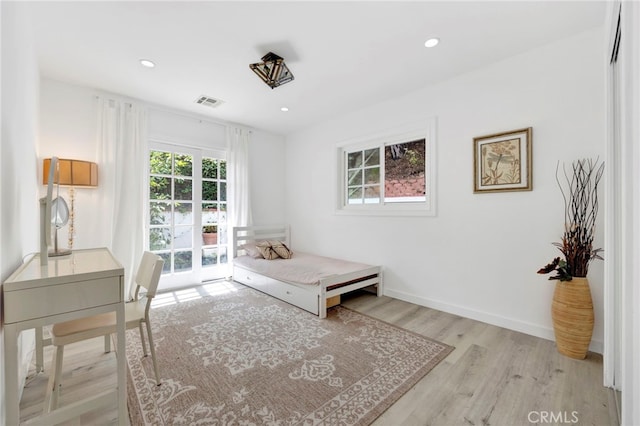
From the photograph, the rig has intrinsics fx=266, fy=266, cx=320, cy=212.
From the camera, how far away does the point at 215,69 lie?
2.67 meters

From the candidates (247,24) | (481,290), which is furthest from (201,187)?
(481,290)

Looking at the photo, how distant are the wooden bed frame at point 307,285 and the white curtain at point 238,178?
0.21 metres

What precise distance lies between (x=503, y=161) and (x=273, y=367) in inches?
105

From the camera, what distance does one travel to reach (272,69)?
243cm

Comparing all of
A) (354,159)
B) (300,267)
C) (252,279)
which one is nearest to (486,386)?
(300,267)

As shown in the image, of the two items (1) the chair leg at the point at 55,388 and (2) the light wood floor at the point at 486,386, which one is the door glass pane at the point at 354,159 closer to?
(2) the light wood floor at the point at 486,386

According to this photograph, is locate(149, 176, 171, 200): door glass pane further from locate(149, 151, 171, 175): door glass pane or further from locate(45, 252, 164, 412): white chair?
locate(45, 252, 164, 412): white chair

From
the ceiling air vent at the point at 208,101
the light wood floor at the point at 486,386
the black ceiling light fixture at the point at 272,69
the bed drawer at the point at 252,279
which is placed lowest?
the light wood floor at the point at 486,386

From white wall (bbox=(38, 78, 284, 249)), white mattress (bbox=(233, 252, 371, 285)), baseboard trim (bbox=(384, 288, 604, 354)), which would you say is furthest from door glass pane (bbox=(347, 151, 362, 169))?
white wall (bbox=(38, 78, 284, 249))

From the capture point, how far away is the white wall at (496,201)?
2.16 m

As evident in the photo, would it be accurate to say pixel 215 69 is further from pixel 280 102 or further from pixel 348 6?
pixel 348 6

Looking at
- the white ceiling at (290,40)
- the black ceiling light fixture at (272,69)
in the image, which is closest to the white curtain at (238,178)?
the white ceiling at (290,40)

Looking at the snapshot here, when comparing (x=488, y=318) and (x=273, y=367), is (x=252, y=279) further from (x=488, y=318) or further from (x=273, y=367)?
(x=488, y=318)

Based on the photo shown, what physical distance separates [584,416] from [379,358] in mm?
1147
